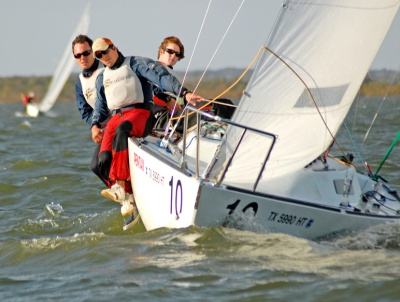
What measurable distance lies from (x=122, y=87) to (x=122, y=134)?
40cm

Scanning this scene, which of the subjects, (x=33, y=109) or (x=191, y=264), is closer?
(x=191, y=264)

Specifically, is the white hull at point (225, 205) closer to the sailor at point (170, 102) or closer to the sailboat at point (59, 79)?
the sailor at point (170, 102)

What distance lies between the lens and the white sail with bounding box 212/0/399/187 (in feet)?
21.3

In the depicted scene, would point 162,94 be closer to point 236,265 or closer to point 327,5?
point 327,5

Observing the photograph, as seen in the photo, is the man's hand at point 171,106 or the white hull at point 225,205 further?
the man's hand at point 171,106

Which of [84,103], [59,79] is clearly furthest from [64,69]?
[84,103]

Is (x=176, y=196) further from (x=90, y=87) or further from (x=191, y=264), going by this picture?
(x=90, y=87)

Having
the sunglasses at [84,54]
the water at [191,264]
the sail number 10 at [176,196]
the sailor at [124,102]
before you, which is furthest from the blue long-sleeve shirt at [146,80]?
the water at [191,264]

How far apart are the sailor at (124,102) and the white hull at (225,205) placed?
0.20m

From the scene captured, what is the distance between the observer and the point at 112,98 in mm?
7613

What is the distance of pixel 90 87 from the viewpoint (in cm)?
826

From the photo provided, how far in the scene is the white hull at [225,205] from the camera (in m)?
6.34

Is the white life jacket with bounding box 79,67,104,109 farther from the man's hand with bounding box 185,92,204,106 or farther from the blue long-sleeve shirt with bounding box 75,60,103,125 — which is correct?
the man's hand with bounding box 185,92,204,106

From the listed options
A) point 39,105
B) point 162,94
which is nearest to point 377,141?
point 162,94
